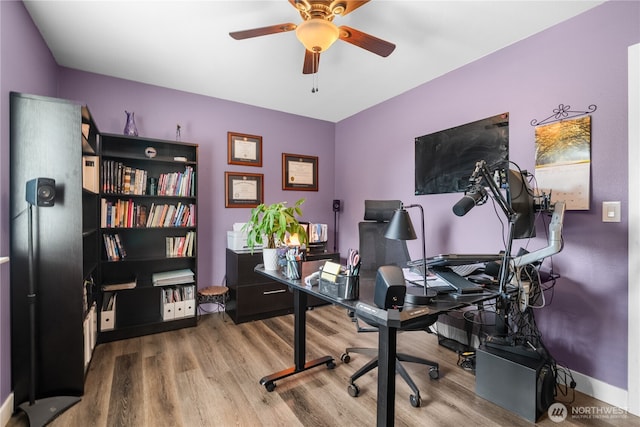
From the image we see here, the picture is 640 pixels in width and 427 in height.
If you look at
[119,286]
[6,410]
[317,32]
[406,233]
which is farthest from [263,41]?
[6,410]

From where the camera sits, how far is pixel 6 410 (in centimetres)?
158

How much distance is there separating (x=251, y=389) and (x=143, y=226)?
1.79 metres

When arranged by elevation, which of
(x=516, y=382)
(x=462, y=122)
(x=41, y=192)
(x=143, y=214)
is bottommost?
(x=516, y=382)

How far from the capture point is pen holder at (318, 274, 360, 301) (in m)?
1.35

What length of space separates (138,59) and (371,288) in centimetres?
263

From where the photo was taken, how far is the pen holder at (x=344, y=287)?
135 centimetres

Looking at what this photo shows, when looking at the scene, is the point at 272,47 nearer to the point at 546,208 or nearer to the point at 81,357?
the point at 546,208

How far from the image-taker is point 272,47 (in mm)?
2291

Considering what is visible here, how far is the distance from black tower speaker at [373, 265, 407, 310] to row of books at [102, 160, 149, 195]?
8.29 feet

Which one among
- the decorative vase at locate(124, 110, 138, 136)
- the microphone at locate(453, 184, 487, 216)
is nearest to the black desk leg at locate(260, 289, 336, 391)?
the microphone at locate(453, 184, 487, 216)

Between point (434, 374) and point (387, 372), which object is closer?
point (387, 372)

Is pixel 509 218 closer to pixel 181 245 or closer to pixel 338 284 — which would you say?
pixel 338 284

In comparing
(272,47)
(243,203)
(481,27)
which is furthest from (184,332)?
(481,27)

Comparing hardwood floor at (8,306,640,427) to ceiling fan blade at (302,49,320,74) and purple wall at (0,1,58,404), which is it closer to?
purple wall at (0,1,58,404)
